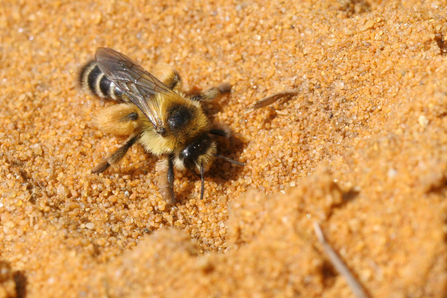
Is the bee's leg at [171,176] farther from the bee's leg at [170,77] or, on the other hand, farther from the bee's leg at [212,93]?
the bee's leg at [170,77]

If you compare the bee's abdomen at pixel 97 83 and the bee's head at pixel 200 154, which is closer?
the bee's head at pixel 200 154

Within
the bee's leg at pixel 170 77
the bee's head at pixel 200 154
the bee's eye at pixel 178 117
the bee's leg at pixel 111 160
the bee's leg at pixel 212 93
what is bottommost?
the bee's leg at pixel 111 160

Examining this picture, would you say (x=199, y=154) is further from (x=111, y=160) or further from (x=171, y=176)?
(x=111, y=160)

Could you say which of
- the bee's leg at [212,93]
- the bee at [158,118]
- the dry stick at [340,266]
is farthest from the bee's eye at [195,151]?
the dry stick at [340,266]

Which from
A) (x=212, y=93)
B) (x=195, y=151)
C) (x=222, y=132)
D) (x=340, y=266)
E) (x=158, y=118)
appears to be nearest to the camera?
(x=340, y=266)

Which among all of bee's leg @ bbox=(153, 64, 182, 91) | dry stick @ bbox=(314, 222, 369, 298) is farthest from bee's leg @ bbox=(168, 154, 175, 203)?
dry stick @ bbox=(314, 222, 369, 298)

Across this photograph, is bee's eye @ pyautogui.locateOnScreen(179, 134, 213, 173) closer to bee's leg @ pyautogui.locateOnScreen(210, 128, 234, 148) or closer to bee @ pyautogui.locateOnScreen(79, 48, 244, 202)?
bee @ pyautogui.locateOnScreen(79, 48, 244, 202)

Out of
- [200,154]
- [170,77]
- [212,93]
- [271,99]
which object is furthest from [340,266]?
[170,77]
